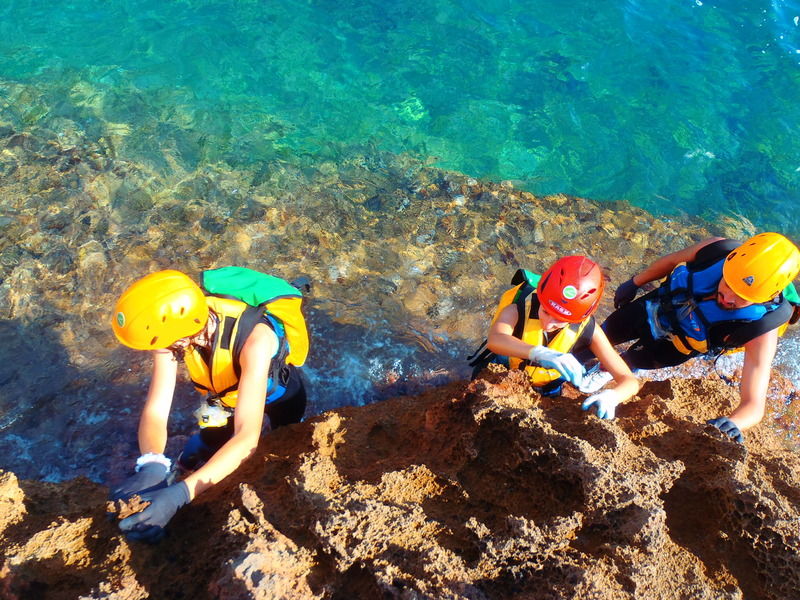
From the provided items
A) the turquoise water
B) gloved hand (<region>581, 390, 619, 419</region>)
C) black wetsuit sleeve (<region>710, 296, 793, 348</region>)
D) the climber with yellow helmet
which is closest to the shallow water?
the turquoise water

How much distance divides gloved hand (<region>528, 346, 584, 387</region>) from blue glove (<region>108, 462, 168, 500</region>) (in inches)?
88.5

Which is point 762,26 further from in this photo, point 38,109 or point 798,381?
point 38,109

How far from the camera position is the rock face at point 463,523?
2574mm

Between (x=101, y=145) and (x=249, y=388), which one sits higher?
(x=249, y=388)

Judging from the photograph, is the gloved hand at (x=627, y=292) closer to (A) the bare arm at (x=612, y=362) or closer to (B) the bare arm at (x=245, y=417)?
(A) the bare arm at (x=612, y=362)

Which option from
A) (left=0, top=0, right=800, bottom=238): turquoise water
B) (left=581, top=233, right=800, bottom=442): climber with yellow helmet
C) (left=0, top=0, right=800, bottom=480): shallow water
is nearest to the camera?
(left=581, top=233, right=800, bottom=442): climber with yellow helmet

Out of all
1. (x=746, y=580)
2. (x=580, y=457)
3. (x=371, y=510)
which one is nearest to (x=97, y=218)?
(x=371, y=510)

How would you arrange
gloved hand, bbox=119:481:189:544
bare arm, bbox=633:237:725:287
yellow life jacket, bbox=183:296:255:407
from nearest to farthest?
gloved hand, bbox=119:481:189:544 → yellow life jacket, bbox=183:296:255:407 → bare arm, bbox=633:237:725:287

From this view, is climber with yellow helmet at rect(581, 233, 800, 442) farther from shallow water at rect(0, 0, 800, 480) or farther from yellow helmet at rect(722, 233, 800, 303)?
shallow water at rect(0, 0, 800, 480)

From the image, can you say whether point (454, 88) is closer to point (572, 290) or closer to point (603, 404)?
point (572, 290)

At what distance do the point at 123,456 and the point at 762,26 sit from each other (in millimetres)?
12542

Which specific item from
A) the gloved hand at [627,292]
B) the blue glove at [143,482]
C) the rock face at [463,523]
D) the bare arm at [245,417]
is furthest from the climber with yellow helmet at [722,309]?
the blue glove at [143,482]

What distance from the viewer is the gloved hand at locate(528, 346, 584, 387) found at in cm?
364

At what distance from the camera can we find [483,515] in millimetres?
2979
